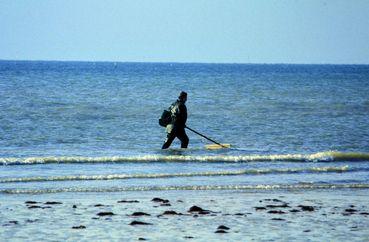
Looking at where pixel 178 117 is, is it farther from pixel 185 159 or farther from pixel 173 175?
pixel 173 175

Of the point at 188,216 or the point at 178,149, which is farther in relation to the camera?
the point at 178,149

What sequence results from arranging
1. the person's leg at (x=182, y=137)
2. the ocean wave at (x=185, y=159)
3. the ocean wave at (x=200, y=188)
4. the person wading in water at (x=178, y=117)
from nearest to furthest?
the ocean wave at (x=200, y=188) < the ocean wave at (x=185, y=159) < the person wading in water at (x=178, y=117) < the person's leg at (x=182, y=137)

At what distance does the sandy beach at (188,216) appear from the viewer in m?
14.0

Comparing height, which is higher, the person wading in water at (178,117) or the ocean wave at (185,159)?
the person wading in water at (178,117)

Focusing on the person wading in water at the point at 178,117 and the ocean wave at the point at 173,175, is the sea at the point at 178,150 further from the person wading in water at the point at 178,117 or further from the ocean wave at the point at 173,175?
the person wading in water at the point at 178,117

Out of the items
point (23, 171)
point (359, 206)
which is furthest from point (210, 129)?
point (359, 206)

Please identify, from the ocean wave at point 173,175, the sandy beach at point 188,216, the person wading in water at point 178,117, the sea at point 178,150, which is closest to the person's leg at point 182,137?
the person wading in water at point 178,117

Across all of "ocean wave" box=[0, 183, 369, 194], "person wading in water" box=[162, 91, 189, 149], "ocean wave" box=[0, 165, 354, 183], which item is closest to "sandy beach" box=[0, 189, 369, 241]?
"ocean wave" box=[0, 183, 369, 194]

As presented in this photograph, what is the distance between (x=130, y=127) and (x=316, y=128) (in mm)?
8353

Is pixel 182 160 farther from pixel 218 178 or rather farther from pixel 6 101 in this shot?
pixel 6 101

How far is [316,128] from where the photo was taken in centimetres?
4097

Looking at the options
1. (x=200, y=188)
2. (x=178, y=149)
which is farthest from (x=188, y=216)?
(x=178, y=149)

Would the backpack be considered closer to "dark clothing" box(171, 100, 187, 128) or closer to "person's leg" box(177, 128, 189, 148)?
"dark clothing" box(171, 100, 187, 128)

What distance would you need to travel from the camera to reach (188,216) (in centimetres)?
1564
